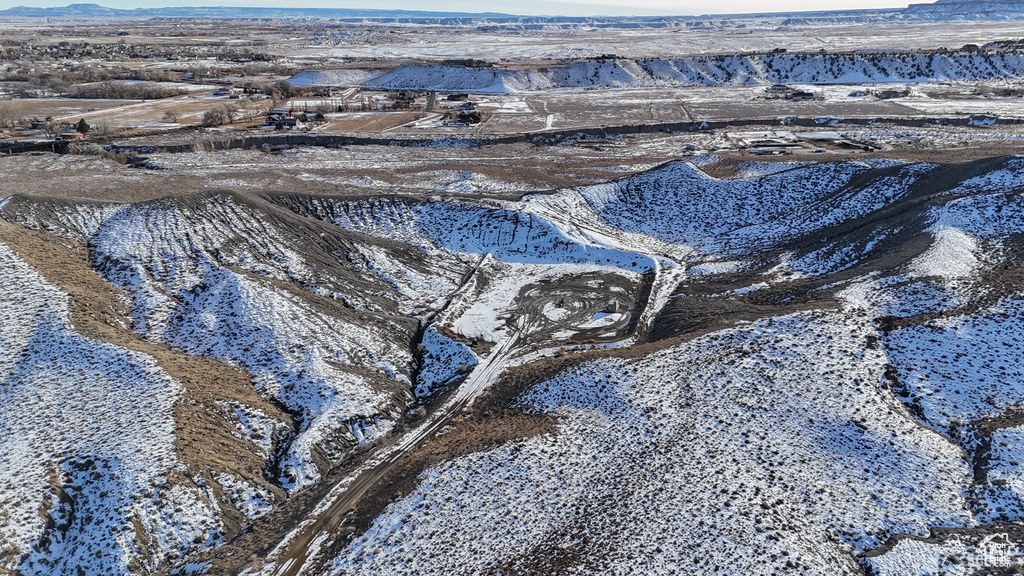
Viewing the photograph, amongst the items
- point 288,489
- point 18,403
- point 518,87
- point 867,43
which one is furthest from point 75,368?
point 867,43

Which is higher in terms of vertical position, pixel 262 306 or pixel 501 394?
pixel 262 306

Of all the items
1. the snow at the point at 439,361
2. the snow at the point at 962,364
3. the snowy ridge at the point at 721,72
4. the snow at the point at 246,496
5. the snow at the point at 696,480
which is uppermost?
the snowy ridge at the point at 721,72

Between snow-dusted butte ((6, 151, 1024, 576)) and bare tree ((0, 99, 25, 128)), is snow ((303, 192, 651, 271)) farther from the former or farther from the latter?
bare tree ((0, 99, 25, 128))

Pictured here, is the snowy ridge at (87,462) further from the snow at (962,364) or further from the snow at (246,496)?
the snow at (962,364)

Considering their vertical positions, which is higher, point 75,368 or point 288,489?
point 75,368

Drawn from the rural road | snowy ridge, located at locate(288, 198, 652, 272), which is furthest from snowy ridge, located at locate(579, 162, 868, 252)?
the rural road

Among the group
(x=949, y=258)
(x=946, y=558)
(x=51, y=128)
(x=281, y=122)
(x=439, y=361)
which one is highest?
(x=51, y=128)

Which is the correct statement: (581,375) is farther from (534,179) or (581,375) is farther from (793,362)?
(534,179)

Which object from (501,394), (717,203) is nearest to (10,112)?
(501,394)

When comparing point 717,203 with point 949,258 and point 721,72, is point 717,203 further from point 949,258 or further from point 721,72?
point 721,72

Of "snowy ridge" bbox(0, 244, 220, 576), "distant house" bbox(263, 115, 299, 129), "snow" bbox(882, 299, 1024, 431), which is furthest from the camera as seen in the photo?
"distant house" bbox(263, 115, 299, 129)

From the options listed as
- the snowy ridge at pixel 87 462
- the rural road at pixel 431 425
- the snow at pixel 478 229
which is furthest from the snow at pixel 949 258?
the snowy ridge at pixel 87 462
